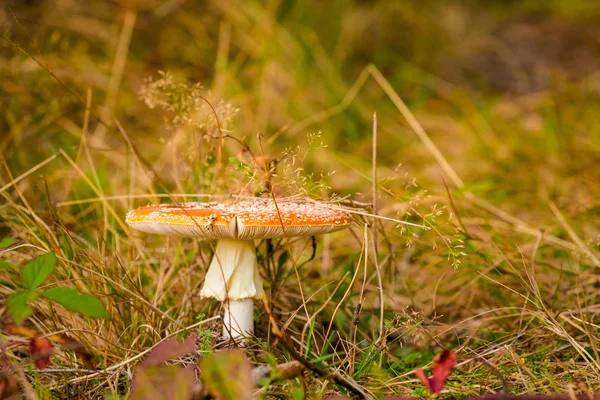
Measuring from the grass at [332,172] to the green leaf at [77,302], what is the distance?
254 millimetres

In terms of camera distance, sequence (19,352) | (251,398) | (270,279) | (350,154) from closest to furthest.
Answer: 1. (251,398)
2. (19,352)
3. (270,279)
4. (350,154)

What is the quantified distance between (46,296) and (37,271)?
3.3 inches

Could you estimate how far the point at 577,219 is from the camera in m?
2.93

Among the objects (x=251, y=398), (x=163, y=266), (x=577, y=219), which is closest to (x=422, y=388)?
(x=251, y=398)

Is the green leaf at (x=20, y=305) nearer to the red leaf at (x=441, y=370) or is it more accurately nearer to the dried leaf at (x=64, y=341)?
the dried leaf at (x=64, y=341)

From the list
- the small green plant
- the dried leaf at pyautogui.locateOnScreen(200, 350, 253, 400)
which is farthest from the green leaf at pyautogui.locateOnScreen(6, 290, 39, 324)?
the dried leaf at pyautogui.locateOnScreen(200, 350, 253, 400)

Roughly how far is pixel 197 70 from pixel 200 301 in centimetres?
331

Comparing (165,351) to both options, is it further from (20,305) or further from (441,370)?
(441,370)

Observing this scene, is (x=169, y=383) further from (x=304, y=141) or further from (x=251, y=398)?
(x=304, y=141)

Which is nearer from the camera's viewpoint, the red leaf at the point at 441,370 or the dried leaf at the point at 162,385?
the dried leaf at the point at 162,385

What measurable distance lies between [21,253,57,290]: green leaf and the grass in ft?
0.83

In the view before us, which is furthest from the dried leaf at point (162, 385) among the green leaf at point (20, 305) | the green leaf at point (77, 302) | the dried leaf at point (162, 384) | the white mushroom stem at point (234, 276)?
the white mushroom stem at point (234, 276)

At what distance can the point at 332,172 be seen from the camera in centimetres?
173

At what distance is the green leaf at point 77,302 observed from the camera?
139 centimetres
